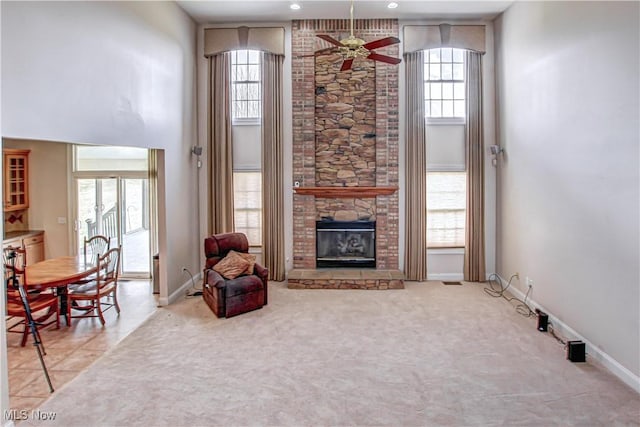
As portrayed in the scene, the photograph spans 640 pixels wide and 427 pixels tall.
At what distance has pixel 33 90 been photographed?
3752 mm

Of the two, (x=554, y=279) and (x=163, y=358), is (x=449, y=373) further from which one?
(x=163, y=358)

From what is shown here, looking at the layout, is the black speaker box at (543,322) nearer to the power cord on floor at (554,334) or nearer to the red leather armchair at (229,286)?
the power cord on floor at (554,334)

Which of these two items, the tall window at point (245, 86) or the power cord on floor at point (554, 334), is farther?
the tall window at point (245, 86)

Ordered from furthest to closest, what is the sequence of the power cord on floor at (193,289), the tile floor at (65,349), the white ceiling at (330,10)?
the power cord on floor at (193,289) → the white ceiling at (330,10) → the tile floor at (65,349)

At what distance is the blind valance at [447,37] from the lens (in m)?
7.54

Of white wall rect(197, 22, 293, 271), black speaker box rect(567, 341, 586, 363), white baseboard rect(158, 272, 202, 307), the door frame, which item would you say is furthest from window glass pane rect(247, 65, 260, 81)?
black speaker box rect(567, 341, 586, 363)

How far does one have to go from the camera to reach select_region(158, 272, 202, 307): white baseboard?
21.3 ft

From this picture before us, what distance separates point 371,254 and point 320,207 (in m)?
1.22

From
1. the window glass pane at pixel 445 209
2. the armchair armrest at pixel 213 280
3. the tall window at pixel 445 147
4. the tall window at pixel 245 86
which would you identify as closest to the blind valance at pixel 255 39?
the tall window at pixel 245 86

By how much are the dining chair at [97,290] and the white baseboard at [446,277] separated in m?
5.03

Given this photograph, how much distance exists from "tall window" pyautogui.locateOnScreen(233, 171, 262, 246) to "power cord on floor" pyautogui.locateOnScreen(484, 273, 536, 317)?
398 cm

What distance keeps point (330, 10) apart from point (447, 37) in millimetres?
2006

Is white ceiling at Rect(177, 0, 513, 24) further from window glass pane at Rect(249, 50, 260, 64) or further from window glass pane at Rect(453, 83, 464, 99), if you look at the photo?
window glass pane at Rect(453, 83, 464, 99)

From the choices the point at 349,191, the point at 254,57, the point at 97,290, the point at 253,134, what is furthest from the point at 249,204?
the point at 97,290
